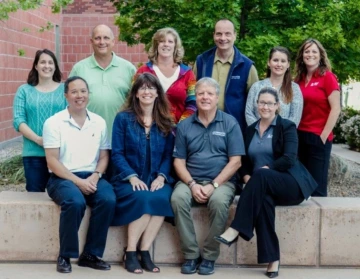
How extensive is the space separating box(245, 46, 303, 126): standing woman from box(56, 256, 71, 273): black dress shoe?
7.01ft

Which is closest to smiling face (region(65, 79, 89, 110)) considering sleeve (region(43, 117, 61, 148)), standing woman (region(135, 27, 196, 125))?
sleeve (region(43, 117, 61, 148))

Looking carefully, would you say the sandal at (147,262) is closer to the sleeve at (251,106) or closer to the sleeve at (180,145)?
the sleeve at (180,145)

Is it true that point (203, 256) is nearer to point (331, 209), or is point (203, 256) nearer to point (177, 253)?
point (177, 253)

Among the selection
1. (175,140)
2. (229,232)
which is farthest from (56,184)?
(229,232)

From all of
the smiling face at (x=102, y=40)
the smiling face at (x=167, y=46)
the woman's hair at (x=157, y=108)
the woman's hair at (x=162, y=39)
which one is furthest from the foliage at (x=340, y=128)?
the woman's hair at (x=157, y=108)

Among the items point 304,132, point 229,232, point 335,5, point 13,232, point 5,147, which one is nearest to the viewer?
point 229,232

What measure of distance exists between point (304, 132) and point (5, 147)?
985 centimetres

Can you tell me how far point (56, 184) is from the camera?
5.96 m

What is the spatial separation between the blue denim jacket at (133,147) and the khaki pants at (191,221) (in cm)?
32

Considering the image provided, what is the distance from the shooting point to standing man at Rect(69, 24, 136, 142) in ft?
21.4

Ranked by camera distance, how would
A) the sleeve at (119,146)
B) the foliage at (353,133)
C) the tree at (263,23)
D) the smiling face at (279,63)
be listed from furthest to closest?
the foliage at (353,133) → the tree at (263,23) → the smiling face at (279,63) → the sleeve at (119,146)

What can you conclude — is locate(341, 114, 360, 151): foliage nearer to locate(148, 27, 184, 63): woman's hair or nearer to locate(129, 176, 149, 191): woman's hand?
locate(148, 27, 184, 63): woman's hair

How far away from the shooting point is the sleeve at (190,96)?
256 inches

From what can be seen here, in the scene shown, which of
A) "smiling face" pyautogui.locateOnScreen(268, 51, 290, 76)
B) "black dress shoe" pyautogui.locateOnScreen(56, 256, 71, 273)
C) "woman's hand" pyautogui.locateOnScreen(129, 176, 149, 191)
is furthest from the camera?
"smiling face" pyautogui.locateOnScreen(268, 51, 290, 76)
